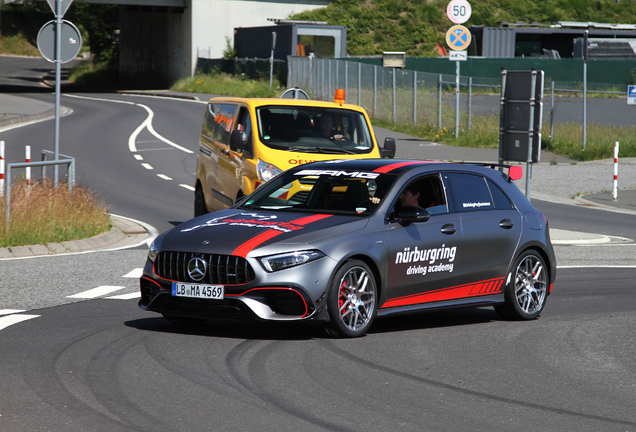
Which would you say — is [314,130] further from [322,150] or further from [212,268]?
[212,268]

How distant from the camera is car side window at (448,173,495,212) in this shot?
346 inches

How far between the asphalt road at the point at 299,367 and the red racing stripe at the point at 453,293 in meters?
0.28

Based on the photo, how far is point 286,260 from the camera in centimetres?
741

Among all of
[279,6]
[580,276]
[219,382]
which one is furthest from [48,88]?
[219,382]

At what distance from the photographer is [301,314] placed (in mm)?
7449

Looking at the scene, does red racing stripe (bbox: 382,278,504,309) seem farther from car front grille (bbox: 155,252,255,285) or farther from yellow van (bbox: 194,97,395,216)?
yellow van (bbox: 194,97,395,216)

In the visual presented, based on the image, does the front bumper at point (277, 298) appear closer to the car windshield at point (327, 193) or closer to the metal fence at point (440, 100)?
the car windshield at point (327, 193)

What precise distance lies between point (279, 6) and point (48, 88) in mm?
16375

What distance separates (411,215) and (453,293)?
994mm

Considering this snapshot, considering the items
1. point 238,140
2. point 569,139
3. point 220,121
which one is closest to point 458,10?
point 569,139

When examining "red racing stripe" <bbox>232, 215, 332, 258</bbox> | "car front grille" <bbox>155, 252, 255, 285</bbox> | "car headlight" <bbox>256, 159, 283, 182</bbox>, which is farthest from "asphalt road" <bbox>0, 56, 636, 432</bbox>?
"car headlight" <bbox>256, 159, 283, 182</bbox>

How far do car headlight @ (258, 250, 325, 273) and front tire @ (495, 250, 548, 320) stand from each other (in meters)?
2.44

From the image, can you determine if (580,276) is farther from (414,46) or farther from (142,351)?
(414,46)

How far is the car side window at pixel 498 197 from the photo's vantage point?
9148mm
